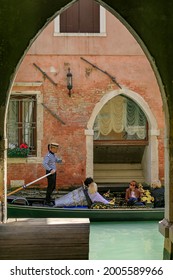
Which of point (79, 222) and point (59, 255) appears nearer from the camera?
point (59, 255)

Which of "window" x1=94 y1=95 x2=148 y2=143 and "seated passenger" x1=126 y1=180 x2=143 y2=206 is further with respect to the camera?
"window" x1=94 y1=95 x2=148 y2=143

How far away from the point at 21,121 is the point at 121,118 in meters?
2.25

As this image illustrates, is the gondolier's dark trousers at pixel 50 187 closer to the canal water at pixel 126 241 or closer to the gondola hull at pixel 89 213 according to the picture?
the gondola hull at pixel 89 213

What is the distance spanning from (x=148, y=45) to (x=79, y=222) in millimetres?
1504

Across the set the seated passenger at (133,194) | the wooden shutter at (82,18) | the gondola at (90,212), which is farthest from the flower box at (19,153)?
the seated passenger at (133,194)

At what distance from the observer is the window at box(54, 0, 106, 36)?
1123 cm

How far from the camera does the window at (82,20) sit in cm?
1123

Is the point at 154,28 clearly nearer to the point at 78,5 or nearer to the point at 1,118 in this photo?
the point at 1,118

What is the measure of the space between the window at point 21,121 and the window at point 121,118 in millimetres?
1463

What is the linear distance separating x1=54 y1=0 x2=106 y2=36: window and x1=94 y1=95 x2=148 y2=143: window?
163 cm

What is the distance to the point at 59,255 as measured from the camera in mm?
3625

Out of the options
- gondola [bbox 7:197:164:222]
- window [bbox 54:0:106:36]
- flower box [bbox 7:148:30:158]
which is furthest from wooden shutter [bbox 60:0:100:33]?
gondola [bbox 7:197:164:222]

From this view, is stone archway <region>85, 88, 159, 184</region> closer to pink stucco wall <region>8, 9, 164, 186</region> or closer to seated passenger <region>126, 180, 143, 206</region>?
pink stucco wall <region>8, 9, 164, 186</region>
